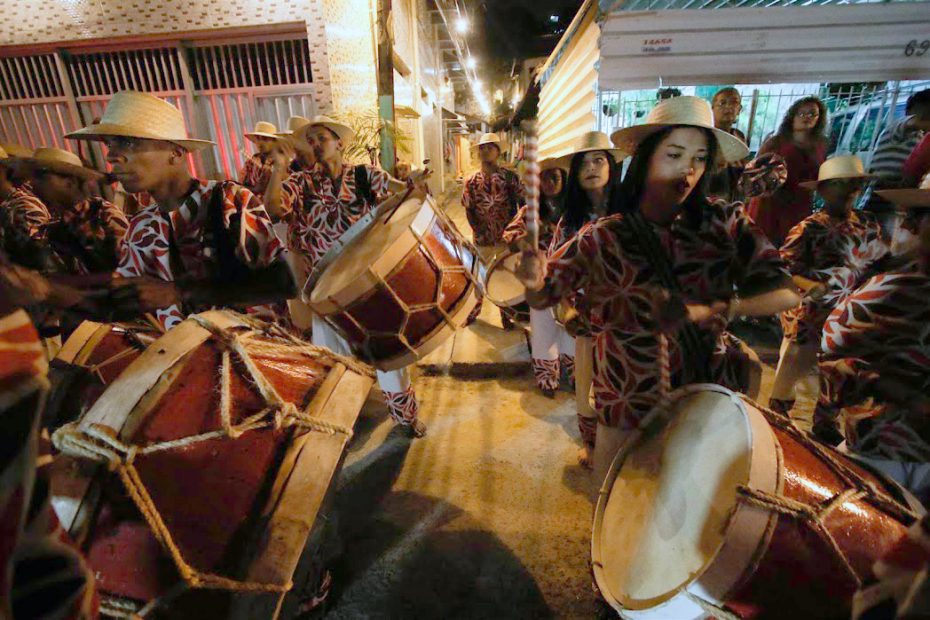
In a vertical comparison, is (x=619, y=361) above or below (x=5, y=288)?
below

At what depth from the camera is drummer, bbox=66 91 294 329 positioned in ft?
7.00

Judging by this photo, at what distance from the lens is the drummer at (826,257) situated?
3178mm

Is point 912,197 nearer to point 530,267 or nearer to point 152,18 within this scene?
point 530,267

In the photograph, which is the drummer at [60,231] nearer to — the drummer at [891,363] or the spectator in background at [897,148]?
the drummer at [891,363]

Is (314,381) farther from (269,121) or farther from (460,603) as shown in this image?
(269,121)

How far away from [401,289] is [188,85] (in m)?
6.40

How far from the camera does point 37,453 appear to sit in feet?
2.15

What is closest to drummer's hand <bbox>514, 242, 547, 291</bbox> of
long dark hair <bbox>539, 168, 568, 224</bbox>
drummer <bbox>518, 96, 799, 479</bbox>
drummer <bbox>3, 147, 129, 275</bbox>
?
drummer <bbox>518, 96, 799, 479</bbox>

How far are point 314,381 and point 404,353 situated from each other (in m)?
0.59

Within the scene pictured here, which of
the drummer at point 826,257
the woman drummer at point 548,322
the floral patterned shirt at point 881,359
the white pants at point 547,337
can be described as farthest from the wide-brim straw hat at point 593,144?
the floral patterned shirt at point 881,359

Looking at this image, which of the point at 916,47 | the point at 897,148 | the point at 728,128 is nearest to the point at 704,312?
the point at 728,128

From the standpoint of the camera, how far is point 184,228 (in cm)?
230

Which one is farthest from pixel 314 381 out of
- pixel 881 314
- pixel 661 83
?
pixel 661 83

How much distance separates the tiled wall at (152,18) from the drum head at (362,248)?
14.4 ft
